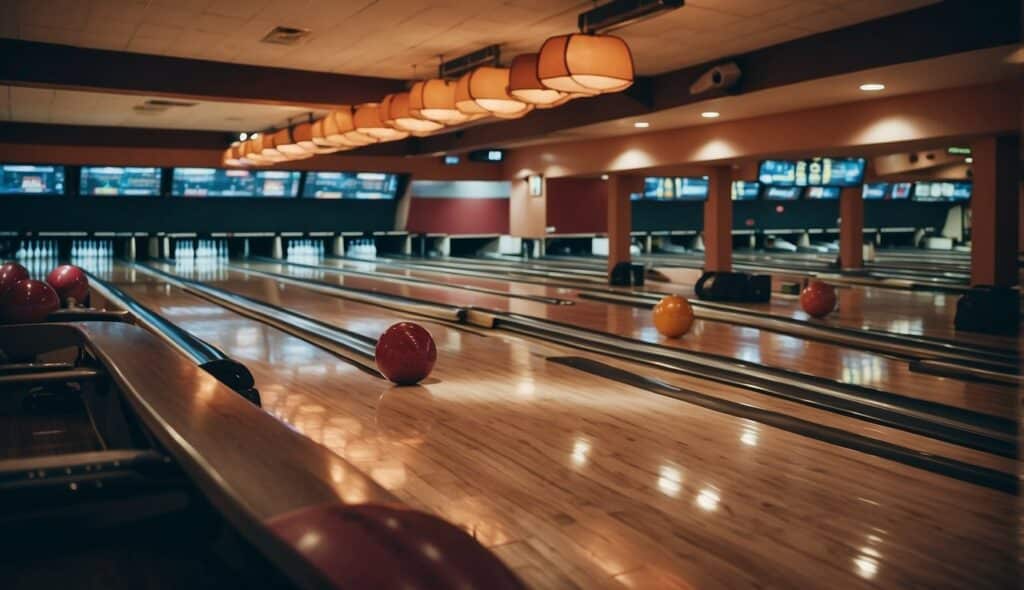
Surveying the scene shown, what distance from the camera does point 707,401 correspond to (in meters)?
3.54

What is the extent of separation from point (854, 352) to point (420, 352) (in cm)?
244

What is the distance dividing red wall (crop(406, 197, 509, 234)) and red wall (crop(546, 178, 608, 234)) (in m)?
1.04

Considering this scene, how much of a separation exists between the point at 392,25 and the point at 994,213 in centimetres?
426

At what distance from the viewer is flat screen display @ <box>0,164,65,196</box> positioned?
12031mm

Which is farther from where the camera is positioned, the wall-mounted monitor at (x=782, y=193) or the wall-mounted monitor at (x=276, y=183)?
the wall-mounted monitor at (x=782, y=193)

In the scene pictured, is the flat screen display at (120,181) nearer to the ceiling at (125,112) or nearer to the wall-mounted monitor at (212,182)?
the wall-mounted monitor at (212,182)

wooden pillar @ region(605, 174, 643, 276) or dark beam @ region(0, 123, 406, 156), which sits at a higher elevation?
dark beam @ region(0, 123, 406, 156)

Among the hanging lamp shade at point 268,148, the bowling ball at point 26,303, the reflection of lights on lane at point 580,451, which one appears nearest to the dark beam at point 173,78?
the hanging lamp shade at point 268,148

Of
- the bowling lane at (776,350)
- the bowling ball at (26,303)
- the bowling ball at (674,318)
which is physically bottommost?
the bowling lane at (776,350)

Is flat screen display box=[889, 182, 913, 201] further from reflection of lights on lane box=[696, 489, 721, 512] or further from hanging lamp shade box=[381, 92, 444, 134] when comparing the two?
reflection of lights on lane box=[696, 489, 721, 512]

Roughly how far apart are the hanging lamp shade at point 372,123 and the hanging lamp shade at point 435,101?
767mm

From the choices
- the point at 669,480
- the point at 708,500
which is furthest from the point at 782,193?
the point at 708,500

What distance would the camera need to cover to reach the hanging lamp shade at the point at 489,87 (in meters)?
5.36

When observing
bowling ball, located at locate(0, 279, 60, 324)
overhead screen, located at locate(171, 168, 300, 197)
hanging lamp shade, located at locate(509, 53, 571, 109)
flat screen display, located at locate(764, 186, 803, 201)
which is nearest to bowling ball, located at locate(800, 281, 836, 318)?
hanging lamp shade, located at locate(509, 53, 571, 109)
